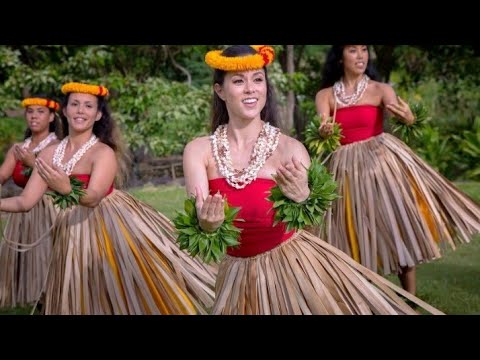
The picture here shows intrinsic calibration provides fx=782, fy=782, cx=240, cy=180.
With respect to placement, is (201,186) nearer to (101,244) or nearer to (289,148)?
(289,148)

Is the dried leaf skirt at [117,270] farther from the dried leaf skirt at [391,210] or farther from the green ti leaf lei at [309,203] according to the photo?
the green ti leaf lei at [309,203]

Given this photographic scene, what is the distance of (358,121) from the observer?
12.2ft

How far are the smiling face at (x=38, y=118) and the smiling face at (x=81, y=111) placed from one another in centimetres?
88

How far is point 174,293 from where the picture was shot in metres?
3.04

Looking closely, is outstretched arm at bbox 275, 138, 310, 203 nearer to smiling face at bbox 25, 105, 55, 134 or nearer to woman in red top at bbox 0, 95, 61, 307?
woman in red top at bbox 0, 95, 61, 307

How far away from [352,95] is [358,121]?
0.13 meters

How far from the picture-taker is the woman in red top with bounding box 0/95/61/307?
3.96m

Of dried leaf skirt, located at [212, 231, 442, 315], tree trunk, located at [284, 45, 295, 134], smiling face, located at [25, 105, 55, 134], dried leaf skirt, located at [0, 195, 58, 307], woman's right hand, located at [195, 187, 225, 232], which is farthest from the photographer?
tree trunk, located at [284, 45, 295, 134]

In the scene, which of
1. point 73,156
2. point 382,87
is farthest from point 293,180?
point 382,87

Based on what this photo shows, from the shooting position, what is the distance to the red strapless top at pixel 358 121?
3.71 m

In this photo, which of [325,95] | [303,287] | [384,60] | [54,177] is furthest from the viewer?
[384,60]

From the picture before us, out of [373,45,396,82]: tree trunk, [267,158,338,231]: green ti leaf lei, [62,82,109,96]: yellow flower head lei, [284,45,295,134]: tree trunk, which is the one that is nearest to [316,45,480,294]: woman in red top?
[62,82,109,96]: yellow flower head lei

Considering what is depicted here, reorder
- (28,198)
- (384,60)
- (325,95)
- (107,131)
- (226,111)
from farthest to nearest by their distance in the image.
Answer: (384,60), (325,95), (107,131), (28,198), (226,111)

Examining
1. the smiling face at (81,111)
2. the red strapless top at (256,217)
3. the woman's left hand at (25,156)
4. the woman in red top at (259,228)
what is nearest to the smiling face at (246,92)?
the woman in red top at (259,228)
